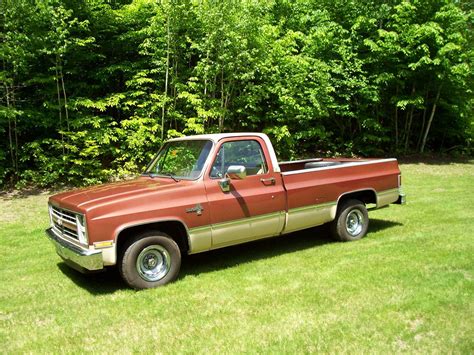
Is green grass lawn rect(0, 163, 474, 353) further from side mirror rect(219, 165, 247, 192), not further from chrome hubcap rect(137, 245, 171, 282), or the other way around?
side mirror rect(219, 165, 247, 192)

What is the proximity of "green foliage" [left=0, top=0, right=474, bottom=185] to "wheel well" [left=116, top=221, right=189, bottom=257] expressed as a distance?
8136 mm

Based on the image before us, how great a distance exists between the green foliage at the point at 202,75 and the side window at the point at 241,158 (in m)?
7.98

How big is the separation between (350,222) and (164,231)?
3406 millimetres

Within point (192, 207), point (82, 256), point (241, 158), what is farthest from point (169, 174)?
point (82, 256)

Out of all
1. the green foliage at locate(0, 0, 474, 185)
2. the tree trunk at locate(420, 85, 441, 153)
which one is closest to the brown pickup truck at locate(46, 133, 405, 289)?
the green foliage at locate(0, 0, 474, 185)

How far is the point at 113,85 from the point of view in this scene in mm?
15914

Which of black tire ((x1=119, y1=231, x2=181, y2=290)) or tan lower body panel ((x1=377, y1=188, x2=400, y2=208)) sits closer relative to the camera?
black tire ((x1=119, y1=231, x2=181, y2=290))

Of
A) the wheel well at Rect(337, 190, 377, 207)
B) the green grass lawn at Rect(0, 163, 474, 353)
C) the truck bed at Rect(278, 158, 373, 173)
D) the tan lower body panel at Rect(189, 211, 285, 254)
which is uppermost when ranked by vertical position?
the truck bed at Rect(278, 158, 373, 173)

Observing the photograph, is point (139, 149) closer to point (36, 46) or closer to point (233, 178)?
point (36, 46)

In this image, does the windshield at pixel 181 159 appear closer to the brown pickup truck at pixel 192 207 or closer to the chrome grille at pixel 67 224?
the brown pickup truck at pixel 192 207

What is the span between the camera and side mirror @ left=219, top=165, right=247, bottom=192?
581 cm

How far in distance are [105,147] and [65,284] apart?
29.3ft

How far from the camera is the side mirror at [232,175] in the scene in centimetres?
581

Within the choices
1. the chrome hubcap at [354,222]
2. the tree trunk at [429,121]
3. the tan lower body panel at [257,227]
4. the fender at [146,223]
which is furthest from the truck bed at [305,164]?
the tree trunk at [429,121]
